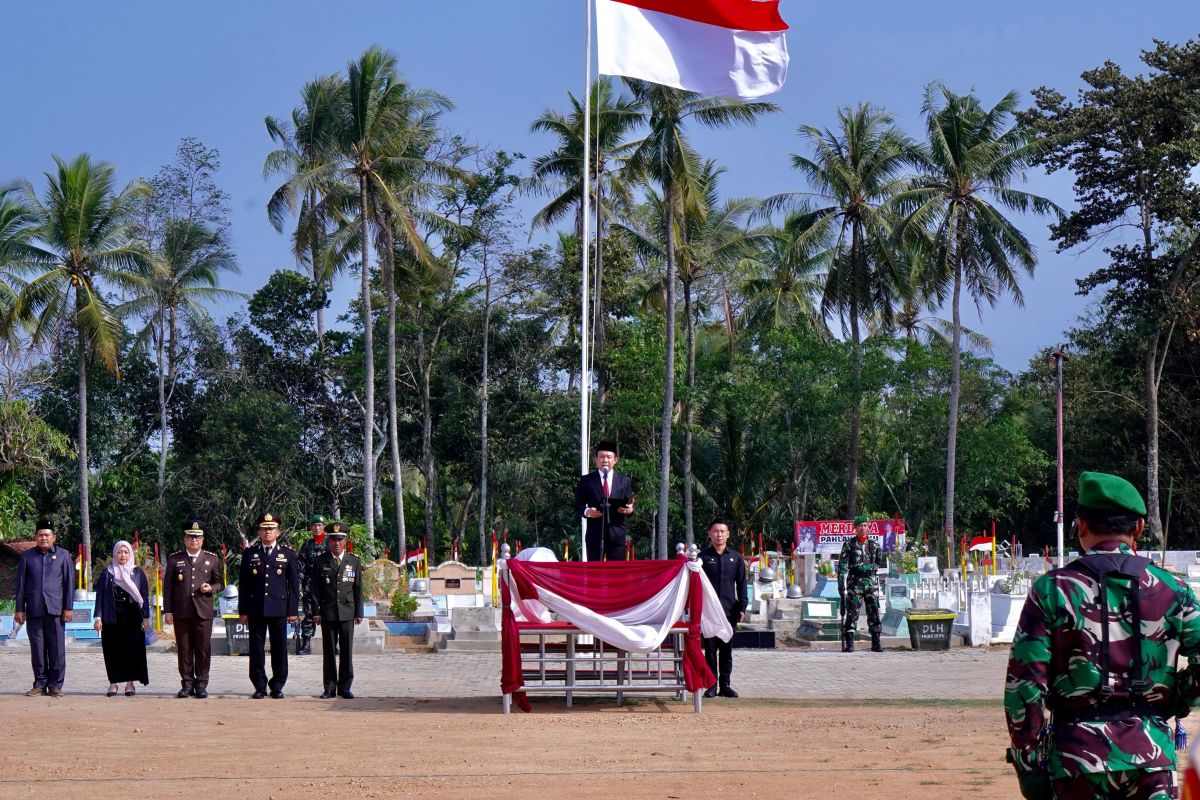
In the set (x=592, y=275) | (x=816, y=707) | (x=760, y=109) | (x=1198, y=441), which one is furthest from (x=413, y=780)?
(x=1198, y=441)

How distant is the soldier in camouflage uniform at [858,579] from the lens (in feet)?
59.5

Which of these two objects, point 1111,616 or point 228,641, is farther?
point 228,641

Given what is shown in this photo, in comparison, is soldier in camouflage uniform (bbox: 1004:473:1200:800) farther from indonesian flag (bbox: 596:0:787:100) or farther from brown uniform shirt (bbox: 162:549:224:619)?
indonesian flag (bbox: 596:0:787:100)

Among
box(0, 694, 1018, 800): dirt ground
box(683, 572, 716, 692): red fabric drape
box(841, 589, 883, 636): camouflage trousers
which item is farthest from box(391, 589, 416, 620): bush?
box(683, 572, 716, 692): red fabric drape

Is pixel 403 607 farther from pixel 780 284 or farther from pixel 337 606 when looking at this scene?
pixel 780 284

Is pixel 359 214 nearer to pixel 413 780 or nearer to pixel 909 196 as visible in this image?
pixel 909 196

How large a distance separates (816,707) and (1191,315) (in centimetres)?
3400

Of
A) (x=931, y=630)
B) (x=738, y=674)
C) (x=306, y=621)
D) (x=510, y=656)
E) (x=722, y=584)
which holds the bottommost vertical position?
(x=738, y=674)

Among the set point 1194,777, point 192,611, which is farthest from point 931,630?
point 1194,777

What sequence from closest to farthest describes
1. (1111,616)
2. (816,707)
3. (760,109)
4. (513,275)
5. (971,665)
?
(1111,616) < (816,707) < (971,665) < (760,109) < (513,275)

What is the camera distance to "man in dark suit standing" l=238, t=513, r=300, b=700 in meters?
12.9

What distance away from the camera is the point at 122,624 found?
13.2 meters

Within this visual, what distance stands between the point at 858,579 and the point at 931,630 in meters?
1.63

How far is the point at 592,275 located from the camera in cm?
4453
